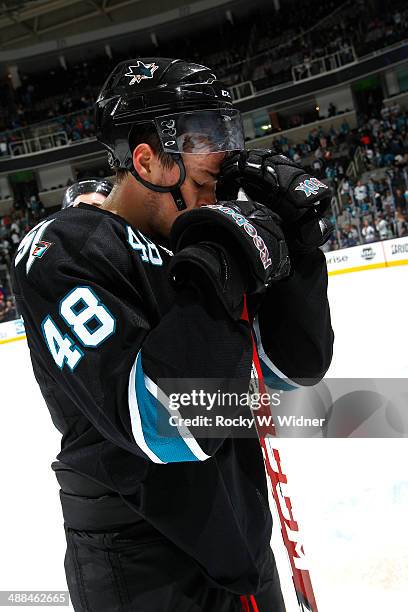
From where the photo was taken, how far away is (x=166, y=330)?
794mm

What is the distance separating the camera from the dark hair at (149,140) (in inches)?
40.0

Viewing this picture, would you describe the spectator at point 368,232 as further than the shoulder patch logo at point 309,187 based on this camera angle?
Yes

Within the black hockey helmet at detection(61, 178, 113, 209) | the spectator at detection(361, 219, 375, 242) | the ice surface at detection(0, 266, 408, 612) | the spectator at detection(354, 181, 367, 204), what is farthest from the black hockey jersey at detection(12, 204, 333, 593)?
the spectator at detection(354, 181, 367, 204)

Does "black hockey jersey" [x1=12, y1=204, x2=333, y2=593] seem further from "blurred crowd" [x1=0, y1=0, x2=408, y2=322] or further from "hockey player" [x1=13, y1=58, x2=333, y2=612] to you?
"blurred crowd" [x1=0, y1=0, x2=408, y2=322]


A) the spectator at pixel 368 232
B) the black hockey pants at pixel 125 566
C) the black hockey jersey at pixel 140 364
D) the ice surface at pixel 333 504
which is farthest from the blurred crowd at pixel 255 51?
the black hockey pants at pixel 125 566

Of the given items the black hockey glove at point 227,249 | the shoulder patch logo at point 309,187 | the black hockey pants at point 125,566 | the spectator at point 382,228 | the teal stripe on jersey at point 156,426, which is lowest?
the spectator at point 382,228

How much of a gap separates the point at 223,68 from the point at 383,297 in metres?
14.0

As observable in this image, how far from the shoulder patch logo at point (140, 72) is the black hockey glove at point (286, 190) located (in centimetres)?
19

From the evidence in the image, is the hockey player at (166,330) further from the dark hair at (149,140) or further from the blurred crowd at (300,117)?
the blurred crowd at (300,117)

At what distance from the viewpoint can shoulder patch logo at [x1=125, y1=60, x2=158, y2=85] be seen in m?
1.02

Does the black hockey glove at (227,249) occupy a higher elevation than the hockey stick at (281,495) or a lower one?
higher

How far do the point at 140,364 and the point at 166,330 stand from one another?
5cm

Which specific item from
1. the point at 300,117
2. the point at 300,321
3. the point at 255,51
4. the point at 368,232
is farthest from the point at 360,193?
the point at 300,321

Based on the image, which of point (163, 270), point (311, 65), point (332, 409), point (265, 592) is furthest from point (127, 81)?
point (311, 65)
